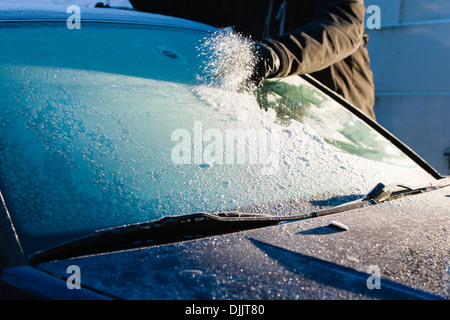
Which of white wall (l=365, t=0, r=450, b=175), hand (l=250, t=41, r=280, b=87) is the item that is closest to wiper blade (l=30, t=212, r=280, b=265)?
hand (l=250, t=41, r=280, b=87)

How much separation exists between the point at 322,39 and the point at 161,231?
148 centimetres

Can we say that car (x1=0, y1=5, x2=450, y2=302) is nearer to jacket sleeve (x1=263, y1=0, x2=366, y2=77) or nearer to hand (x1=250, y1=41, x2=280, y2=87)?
hand (x1=250, y1=41, x2=280, y2=87)

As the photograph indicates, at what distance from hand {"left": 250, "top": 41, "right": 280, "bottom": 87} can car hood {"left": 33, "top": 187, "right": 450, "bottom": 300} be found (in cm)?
74

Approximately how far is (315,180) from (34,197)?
773 millimetres

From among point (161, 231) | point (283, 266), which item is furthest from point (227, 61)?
point (283, 266)

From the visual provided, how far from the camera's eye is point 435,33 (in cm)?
480

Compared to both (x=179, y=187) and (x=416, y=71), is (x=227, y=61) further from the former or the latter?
(x=416, y=71)

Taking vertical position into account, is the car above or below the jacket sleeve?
below

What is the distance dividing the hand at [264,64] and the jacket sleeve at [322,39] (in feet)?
0.14

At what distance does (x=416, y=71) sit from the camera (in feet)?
16.3

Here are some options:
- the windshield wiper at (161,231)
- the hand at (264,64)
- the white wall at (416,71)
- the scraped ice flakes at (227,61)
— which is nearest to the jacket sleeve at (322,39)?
the hand at (264,64)

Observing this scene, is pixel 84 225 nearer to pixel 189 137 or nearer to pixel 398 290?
pixel 189 137

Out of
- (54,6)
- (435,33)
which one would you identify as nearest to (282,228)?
(54,6)

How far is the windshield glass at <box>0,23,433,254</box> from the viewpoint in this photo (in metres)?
1.02
